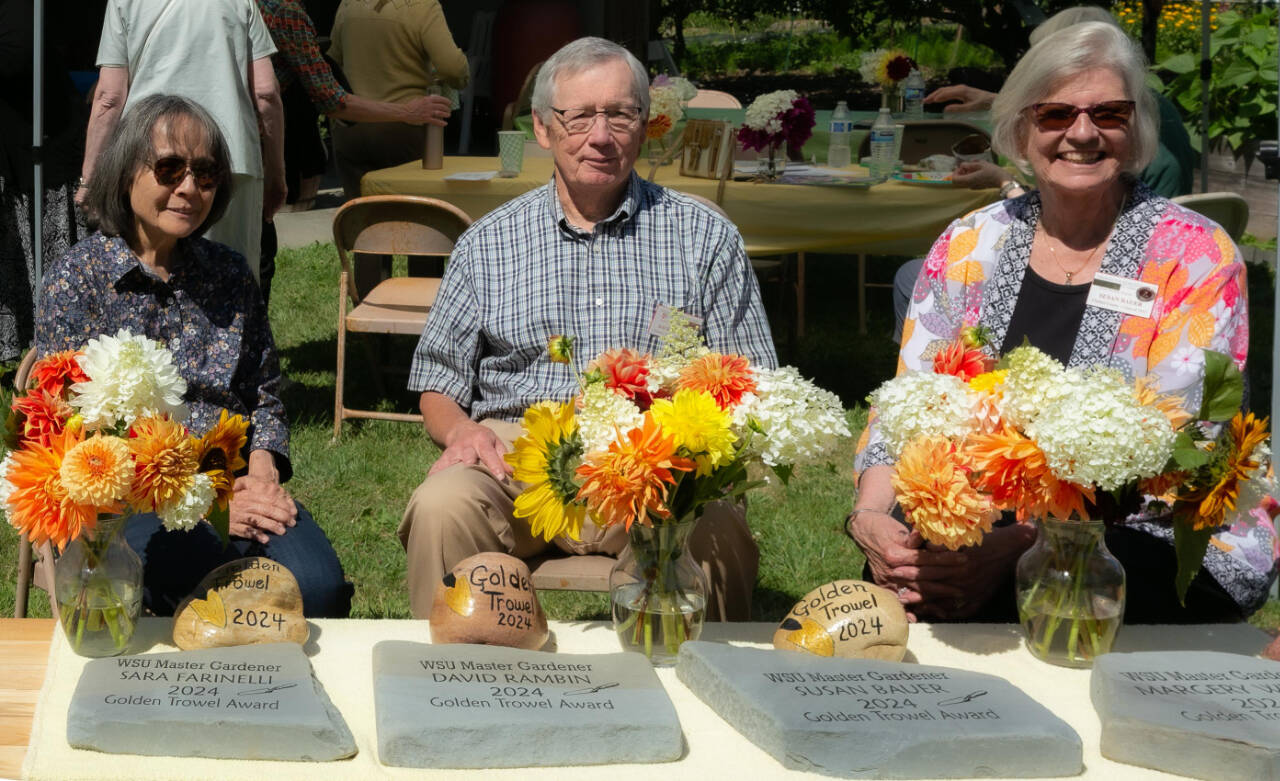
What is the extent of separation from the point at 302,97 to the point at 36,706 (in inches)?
225

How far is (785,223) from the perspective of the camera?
577 centimetres

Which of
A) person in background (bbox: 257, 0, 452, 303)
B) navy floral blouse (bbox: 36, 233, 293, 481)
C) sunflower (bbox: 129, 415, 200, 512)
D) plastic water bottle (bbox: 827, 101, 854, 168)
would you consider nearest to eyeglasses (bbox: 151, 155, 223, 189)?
navy floral blouse (bbox: 36, 233, 293, 481)

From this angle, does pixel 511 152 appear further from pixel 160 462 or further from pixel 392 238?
pixel 160 462

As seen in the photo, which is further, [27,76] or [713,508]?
[27,76]

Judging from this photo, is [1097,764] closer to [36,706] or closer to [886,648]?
[886,648]

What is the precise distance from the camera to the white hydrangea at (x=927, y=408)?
197cm

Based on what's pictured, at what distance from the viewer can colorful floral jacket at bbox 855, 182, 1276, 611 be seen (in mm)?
2621

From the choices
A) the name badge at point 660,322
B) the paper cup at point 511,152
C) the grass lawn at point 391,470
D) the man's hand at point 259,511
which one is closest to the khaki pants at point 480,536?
the grass lawn at point 391,470

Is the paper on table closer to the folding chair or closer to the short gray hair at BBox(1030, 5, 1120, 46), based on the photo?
the folding chair

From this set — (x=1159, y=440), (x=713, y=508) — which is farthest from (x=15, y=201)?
(x=1159, y=440)

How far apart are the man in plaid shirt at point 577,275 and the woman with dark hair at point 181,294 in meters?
0.40

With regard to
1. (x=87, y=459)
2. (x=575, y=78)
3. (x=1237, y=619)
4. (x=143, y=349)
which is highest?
(x=575, y=78)

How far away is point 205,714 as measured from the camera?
171 centimetres

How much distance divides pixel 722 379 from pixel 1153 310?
1.19 m
